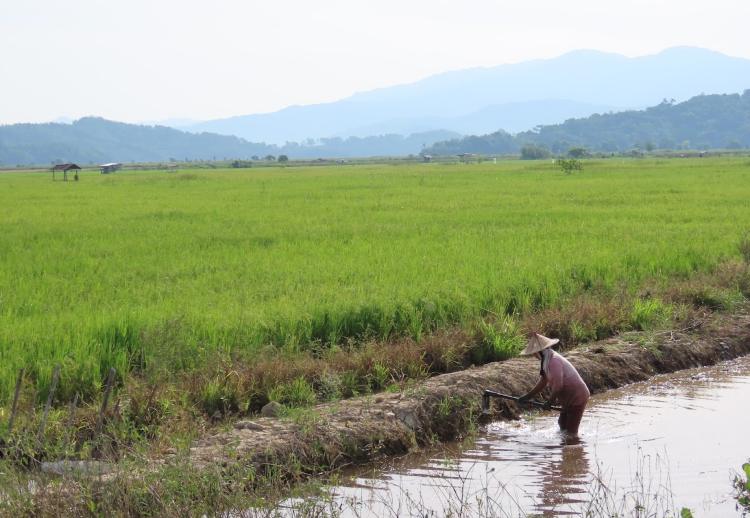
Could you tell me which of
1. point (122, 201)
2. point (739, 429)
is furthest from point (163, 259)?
point (122, 201)

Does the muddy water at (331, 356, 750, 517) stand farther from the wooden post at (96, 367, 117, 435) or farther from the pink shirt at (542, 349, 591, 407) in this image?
the wooden post at (96, 367, 117, 435)

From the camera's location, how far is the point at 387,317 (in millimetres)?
9016

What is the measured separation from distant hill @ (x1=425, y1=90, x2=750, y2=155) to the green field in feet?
468

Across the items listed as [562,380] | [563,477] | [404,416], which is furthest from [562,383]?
[404,416]

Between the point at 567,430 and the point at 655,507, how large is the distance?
1.59 meters

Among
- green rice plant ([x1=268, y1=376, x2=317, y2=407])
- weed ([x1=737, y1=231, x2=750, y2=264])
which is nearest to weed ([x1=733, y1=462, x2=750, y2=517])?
green rice plant ([x1=268, y1=376, x2=317, y2=407])

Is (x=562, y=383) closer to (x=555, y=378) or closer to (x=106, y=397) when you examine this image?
(x=555, y=378)

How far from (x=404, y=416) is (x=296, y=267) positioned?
5630mm

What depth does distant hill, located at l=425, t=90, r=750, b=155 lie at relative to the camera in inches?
6506

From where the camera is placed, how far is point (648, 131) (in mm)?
168500

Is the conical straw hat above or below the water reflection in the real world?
above

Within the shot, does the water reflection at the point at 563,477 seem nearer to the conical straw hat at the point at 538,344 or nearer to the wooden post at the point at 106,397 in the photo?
the conical straw hat at the point at 538,344

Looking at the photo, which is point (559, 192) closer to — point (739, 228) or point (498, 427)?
point (739, 228)

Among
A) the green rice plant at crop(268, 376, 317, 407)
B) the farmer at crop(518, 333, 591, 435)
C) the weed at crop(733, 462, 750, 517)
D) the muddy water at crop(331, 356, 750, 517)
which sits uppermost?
the farmer at crop(518, 333, 591, 435)
